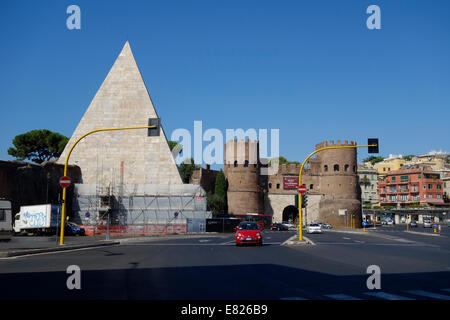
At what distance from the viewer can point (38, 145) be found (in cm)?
7075

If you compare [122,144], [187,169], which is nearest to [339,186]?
[187,169]

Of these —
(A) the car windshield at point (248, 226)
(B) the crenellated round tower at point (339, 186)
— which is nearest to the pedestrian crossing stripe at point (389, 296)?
(A) the car windshield at point (248, 226)

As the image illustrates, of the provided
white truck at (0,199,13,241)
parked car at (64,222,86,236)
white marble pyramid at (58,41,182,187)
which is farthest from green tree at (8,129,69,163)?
white truck at (0,199,13,241)

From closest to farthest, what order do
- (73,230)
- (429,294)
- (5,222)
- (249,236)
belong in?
(429,294) < (249,236) < (5,222) < (73,230)

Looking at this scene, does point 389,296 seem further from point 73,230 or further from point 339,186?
point 339,186

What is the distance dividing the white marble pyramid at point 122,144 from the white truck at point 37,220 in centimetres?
1357

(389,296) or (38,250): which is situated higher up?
(389,296)

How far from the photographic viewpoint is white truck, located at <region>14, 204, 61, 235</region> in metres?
34.8

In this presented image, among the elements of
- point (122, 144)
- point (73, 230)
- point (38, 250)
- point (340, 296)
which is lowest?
point (73, 230)

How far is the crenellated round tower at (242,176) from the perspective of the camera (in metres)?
72.3

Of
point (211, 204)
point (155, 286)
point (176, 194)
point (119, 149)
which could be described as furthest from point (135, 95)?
point (155, 286)

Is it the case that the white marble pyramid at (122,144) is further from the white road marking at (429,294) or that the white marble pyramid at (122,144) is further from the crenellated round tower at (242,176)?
the white road marking at (429,294)

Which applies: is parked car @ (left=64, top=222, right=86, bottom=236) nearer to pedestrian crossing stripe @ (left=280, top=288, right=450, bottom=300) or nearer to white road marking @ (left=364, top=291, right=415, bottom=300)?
pedestrian crossing stripe @ (left=280, top=288, right=450, bottom=300)

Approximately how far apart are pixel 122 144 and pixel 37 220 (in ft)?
54.1
